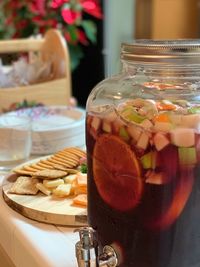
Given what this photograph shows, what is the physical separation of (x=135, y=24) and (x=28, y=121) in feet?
4.36

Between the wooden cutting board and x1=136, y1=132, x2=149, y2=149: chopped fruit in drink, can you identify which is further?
the wooden cutting board

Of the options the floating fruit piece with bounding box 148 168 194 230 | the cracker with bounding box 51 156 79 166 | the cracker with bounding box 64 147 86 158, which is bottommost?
the cracker with bounding box 51 156 79 166

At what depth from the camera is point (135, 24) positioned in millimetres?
2150

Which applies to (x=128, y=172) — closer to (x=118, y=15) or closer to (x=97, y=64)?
(x=118, y=15)

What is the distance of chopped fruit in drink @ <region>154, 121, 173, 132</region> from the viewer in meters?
0.47

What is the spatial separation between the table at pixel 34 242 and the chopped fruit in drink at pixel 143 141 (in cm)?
17

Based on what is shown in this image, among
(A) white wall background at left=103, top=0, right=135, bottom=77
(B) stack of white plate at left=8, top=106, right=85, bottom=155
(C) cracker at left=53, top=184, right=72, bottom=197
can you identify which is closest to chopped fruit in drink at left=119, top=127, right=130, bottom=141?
(C) cracker at left=53, top=184, right=72, bottom=197

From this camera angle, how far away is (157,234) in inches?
19.2

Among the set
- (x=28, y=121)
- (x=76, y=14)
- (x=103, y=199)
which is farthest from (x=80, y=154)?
(x=76, y=14)

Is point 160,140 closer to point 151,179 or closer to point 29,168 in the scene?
point 151,179

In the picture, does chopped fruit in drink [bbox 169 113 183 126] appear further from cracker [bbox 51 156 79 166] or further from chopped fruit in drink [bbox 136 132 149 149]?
cracker [bbox 51 156 79 166]

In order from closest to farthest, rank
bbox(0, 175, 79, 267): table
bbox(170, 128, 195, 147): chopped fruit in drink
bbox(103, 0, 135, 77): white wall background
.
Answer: bbox(170, 128, 195, 147): chopped fruit in drink < bbox(0, 175, 79, 267): table < bbox(103, 0, 135, 77): white wall background

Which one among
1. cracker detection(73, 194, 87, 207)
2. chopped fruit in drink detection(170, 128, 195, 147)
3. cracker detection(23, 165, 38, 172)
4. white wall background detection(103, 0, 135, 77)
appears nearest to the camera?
chopped fruit in drink detection(170, 128, 195, 147)

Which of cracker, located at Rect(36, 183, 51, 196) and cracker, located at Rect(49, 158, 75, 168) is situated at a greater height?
cracker, located at Rect(49, 158, 75, 168)
